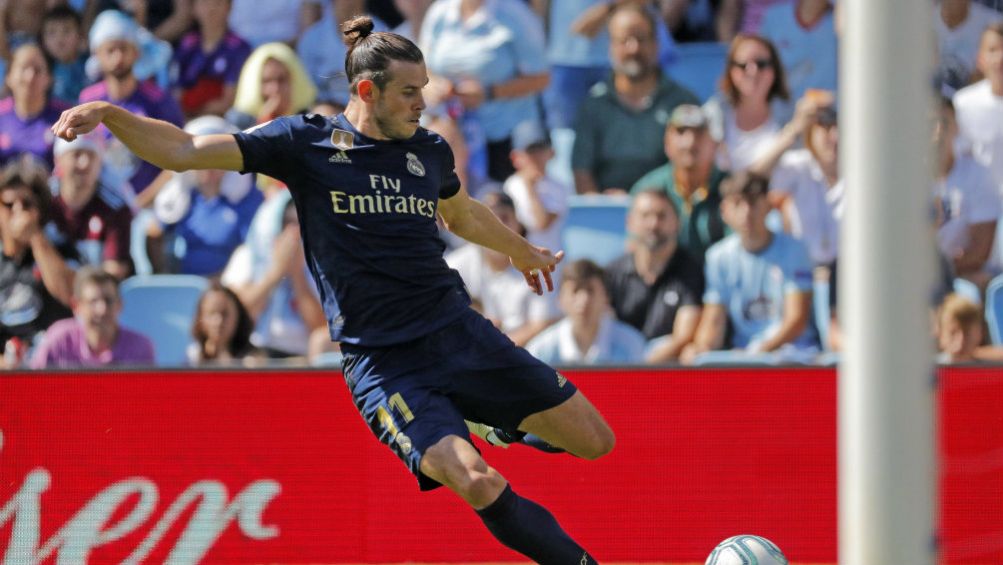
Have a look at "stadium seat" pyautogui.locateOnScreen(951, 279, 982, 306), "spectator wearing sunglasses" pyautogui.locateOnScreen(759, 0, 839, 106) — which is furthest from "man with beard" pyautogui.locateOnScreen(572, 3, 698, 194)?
"stadium seat" pyautogui.locateOnScreen(951, 279, 982, 306)

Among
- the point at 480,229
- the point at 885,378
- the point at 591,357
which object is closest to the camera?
Answer: the point at 885,378

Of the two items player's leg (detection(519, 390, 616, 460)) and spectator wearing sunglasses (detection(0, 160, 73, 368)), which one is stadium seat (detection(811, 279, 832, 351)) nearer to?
player's leg (detection(519, 390, 616, 460))

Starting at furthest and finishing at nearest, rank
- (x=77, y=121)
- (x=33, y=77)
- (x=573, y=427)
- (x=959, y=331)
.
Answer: (x=33, y=77) < (x=959, y=331) < (x=573, y=427) < (x=77, y=121)

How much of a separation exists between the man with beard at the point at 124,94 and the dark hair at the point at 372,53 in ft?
14.2

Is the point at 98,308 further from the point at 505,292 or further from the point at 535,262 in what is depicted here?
the point at 535,262

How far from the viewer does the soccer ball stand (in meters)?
5.37

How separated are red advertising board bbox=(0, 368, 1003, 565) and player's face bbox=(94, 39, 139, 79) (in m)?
2.95

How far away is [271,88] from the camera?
9055mm

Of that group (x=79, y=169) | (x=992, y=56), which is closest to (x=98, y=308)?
(x=79, y=169)

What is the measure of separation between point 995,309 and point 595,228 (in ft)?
7.99

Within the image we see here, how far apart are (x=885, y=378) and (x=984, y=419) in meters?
4.01

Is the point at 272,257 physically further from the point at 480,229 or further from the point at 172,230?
the point at 480,229

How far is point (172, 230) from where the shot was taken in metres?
8.85

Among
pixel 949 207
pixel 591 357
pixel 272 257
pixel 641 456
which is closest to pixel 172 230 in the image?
pixel 272 257
